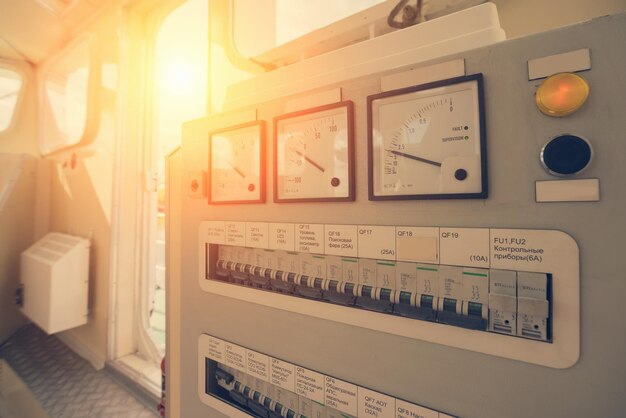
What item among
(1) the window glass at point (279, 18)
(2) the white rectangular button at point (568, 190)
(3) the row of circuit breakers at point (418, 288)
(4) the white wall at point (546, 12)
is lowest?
(3) the row of circuit breakers at point (418, 288)

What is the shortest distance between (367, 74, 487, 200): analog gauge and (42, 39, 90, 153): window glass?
2140 mm

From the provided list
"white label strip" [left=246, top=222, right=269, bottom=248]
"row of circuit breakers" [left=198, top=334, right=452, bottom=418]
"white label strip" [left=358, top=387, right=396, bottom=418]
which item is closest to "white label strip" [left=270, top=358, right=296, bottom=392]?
"row of circuit breakers" [left=198, top=334, right=452, bottom=418]

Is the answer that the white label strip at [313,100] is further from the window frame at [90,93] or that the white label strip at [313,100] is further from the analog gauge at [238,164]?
the window frame at [90,93]

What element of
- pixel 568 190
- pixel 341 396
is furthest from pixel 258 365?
pixel 568 190

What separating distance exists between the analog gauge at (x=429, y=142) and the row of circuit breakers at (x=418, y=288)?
132 mm

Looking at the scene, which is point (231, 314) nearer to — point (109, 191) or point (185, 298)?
point (185, 298)

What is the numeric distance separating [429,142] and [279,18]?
748mm

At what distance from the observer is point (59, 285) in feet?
5.67

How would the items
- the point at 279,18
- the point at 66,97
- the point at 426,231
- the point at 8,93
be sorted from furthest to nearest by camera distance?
1. the point at 8,93
2. the point at 66,97
3. the point at 279,18
4. the point at 426,231

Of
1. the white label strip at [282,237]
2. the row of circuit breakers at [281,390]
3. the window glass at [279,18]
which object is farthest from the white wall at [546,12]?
the row of circuit breakers at [281,390]

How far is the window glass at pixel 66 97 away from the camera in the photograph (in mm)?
2037

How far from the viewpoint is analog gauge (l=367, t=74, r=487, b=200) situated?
0.47 metres

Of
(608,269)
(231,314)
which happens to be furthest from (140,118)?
(608,269)

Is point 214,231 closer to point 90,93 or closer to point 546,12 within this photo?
point 546,12
